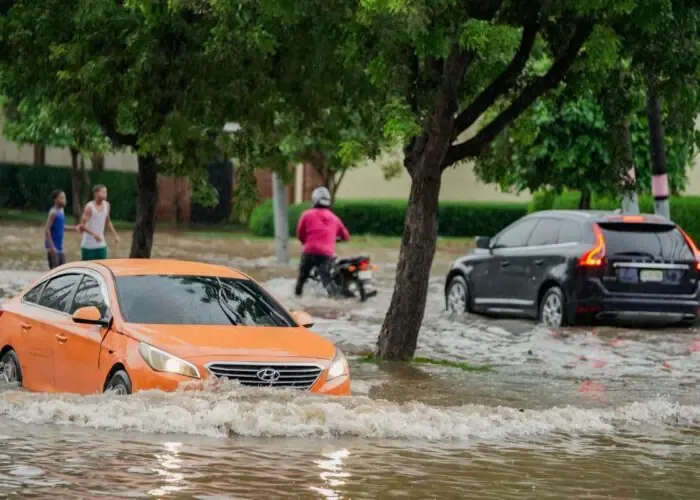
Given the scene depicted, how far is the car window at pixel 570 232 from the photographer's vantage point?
74.7 ft

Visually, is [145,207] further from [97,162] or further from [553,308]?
[97,162]

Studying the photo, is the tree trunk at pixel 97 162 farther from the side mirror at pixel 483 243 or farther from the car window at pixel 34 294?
the car window at pixel 34 294

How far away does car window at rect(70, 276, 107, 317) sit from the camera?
43.3ft

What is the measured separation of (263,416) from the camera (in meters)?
11.6

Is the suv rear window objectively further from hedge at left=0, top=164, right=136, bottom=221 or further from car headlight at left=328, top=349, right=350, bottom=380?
hedge at left=0, top=164, right=136, bottom=221

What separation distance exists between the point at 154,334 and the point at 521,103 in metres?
6.51

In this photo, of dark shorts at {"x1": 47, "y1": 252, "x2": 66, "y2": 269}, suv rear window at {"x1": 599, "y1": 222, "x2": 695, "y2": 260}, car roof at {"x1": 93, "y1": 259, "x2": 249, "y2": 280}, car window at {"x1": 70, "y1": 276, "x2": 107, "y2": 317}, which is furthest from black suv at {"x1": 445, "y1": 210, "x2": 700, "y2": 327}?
car window at {"x1": 70, "y1": 276, "x2": 107, "y2": 317}

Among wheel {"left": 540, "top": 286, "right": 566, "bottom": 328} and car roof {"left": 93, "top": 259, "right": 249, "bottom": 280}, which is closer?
car roof {"left": 93, "top": 259, "right": 249, "bottom": 280}

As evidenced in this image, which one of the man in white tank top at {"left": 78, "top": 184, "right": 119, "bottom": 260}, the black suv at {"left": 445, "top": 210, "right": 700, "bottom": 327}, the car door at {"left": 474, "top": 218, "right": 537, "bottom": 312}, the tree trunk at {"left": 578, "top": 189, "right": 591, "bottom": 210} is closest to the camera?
the black suv at {"left": 445, "top": 210, "right": 700, "bottom": 327}

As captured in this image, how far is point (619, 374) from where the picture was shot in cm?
1820

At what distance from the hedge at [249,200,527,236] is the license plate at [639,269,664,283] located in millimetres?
34492

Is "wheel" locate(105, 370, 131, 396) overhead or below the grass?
overhead

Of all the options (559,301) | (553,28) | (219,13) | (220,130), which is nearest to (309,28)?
(219,13)

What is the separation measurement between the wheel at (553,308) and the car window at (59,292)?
9.61m
